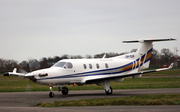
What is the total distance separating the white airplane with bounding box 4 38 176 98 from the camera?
22.0m

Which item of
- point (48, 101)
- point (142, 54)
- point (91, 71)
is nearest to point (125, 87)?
point (142, 54)

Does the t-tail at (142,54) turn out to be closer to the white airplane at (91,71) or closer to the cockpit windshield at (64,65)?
the white airplane at (91,71)

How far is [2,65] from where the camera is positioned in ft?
242

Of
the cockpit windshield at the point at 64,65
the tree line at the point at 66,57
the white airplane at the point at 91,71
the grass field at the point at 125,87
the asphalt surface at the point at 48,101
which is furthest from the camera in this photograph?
the tree line at the point at 66,57

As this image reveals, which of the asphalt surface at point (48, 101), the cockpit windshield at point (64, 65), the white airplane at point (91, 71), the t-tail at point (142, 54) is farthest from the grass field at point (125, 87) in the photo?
Result: the t-tail at point (142, 54)

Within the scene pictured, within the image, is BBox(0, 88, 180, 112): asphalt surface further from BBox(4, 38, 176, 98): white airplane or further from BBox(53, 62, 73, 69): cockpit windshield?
Answer: BBox(53, 62, 73, 69): cockpit windshield

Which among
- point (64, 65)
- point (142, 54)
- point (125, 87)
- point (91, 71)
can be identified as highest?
point (142, 54)

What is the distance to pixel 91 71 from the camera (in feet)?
81.7

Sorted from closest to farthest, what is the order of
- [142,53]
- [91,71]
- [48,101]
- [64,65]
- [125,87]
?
[48,101] < [64,65] < [91,71] < [142,53] < [125,87]

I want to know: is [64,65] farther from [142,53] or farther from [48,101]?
[142,53]

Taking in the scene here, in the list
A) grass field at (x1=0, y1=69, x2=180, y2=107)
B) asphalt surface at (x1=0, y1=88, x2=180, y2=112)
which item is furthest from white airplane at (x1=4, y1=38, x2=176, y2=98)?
grass field at (x1=0, y1=69, x2=180, y2=107)

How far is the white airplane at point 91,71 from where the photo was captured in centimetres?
2197

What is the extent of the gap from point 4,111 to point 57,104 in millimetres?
3654

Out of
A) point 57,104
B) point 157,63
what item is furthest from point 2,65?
point 57,104
